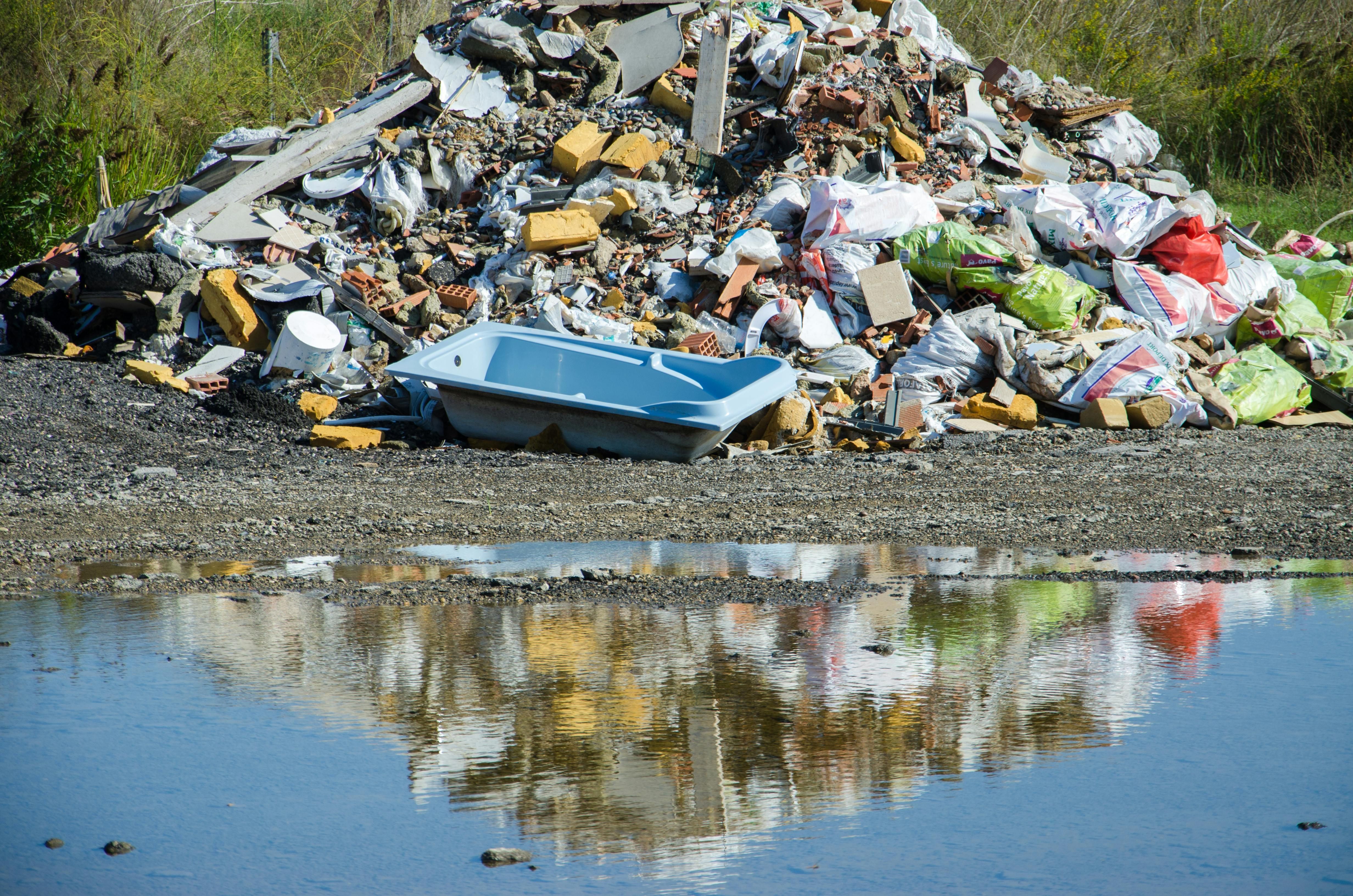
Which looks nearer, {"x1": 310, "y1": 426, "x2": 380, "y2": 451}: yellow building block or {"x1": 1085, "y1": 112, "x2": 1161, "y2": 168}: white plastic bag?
{"x1": 310, "y1": 426, "x2": 380, "y2": 451}: yellow building block

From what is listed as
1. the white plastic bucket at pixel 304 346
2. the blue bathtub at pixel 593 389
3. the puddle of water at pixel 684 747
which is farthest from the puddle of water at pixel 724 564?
the white plastic bucket at pixel 304 346

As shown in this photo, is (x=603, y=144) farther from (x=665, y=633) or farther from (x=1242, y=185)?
(x=1242, y=185)

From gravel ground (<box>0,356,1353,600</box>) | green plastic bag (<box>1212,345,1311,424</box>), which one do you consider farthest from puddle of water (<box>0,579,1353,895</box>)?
green plastic bag (<box>1212,345,1311,424</box>)

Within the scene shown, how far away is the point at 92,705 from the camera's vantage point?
114 inches

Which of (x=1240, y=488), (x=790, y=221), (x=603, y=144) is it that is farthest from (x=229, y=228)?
(x=1240, y=488)

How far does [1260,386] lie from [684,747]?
23.9 ft

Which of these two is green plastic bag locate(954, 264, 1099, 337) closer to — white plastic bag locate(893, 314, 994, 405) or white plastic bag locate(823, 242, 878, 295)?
white plastic bag locate(893, 314, 994, 405)

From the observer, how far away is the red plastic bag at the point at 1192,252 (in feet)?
29.7

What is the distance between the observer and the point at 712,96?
34.1 ft

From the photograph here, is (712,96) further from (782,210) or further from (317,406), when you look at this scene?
(317,406)

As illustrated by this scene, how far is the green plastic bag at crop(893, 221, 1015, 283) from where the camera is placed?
8.55m

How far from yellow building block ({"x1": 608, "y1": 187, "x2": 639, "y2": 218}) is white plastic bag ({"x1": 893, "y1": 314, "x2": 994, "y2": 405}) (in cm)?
270

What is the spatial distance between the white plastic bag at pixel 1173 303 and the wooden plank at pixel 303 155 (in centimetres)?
647

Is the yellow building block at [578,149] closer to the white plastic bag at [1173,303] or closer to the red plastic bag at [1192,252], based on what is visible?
the white plastic bag at [1173,303]
